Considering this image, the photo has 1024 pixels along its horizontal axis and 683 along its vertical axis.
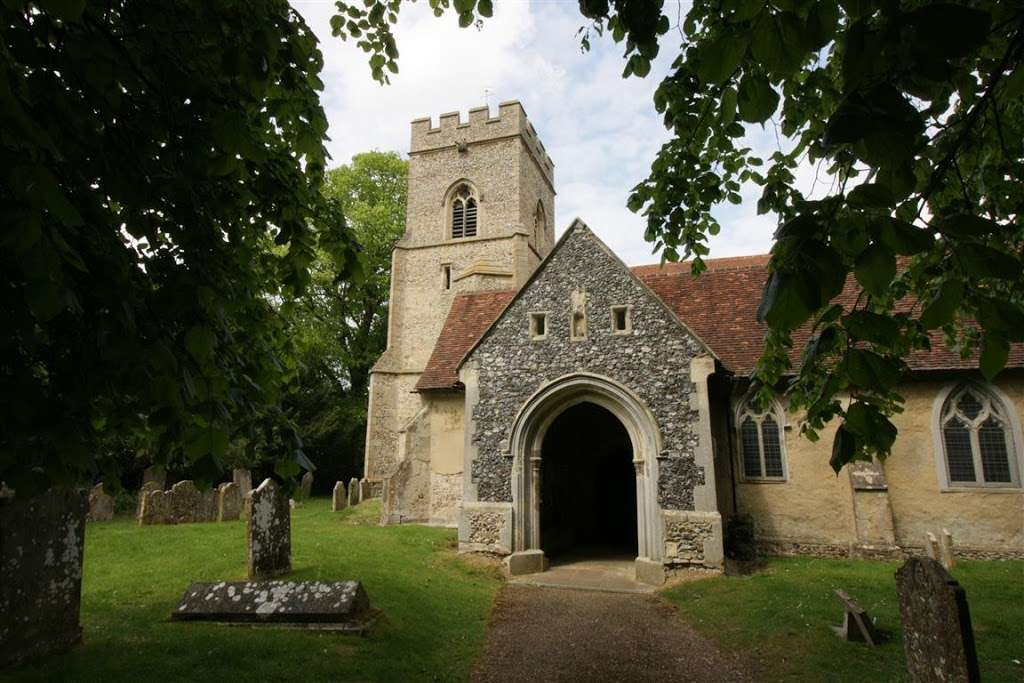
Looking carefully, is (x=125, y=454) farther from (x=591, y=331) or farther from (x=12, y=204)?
(x=12, y=204)

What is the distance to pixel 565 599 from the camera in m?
9.27

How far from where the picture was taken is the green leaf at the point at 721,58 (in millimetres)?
1453

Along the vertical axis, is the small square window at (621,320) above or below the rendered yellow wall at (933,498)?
above

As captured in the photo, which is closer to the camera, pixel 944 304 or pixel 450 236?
pixel 944 304

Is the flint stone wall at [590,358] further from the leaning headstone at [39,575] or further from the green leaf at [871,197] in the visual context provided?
the green leaf at [871,197]

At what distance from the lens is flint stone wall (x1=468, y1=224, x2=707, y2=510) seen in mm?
10680

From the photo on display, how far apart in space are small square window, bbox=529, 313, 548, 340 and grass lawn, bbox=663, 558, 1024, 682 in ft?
17.5

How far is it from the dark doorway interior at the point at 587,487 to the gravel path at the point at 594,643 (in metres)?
3.83

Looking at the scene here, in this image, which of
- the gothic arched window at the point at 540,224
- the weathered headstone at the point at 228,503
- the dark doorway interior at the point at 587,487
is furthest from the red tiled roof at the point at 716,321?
the gothic arched window at the point at 540,224

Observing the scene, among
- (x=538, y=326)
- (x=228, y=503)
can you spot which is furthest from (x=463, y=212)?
(x=228, y=503)

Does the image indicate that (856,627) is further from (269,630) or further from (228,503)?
(228,503)

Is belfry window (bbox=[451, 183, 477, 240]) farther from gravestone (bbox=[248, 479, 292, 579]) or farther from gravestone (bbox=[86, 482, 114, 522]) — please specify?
gravestone (bbox=[248, 479, 292, 579])

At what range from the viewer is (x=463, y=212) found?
26484 millimetres

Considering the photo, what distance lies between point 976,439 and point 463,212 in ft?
67.4
